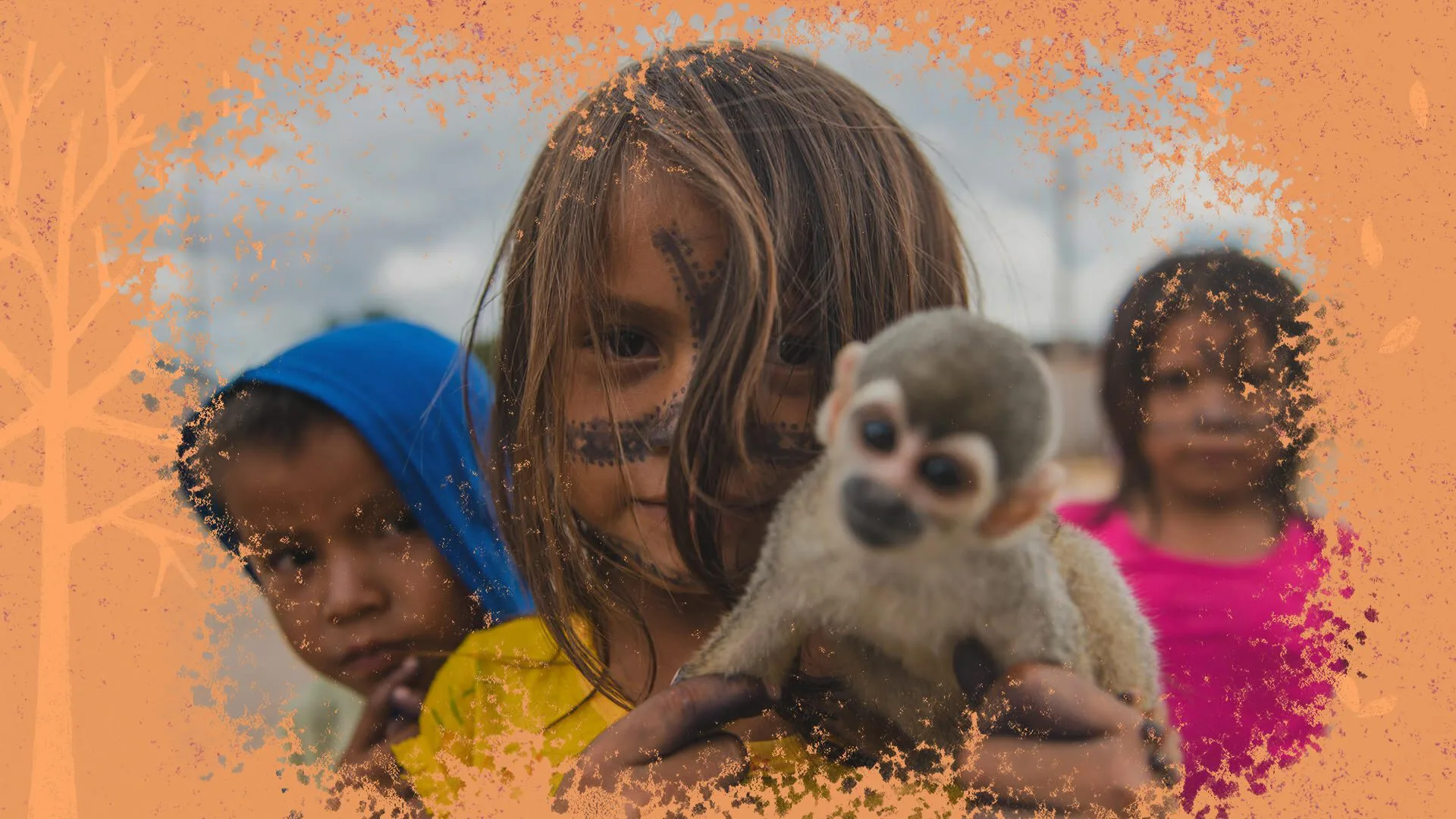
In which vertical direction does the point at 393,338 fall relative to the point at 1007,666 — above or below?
above

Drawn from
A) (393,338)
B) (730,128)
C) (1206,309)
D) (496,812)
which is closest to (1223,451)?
(1206,309)

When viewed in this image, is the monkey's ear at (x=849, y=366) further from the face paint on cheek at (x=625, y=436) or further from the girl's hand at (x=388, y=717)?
the girl's hand at (x=388, y=717)

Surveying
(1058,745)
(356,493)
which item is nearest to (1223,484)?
(1058,745)

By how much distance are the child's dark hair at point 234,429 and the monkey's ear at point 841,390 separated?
106 centimetres

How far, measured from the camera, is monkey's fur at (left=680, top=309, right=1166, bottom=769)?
713mm

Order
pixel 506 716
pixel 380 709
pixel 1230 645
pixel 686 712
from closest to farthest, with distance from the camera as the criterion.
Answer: pixel 686 712
pixel 1230 645
pixel 506 716
pixel 380 709

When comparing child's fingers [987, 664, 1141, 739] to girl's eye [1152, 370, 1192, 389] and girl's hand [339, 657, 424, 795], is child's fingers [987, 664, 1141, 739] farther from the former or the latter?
girl's hand [339, 657, 424, 795]

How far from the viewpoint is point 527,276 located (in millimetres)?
1289

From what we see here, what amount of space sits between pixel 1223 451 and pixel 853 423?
0.68m

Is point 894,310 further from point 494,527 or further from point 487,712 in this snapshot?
point 487,712

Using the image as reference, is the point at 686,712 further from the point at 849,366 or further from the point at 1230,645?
the point at 1230,645

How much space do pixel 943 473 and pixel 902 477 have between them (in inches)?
1.3

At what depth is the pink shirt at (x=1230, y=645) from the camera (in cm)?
108

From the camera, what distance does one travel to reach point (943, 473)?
72cm
